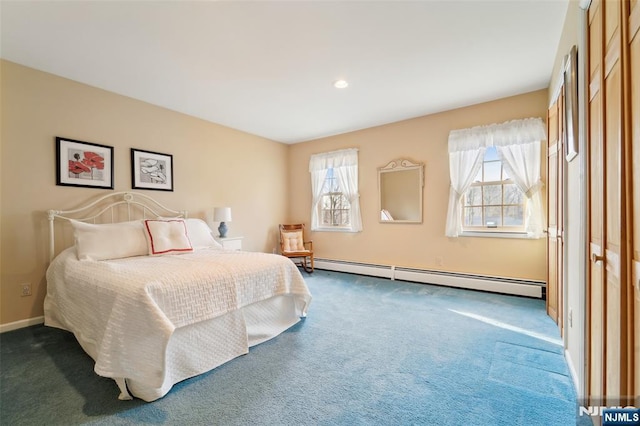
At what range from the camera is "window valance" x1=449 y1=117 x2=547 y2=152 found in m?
3.31

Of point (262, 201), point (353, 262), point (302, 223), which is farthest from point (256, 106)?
point (353, 262)

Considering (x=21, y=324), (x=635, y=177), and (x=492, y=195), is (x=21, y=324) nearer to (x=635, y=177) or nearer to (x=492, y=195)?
(x=635, y=177)

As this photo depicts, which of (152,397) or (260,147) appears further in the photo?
(260,147)

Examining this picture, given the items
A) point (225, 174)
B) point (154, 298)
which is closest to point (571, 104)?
point (154, 298)

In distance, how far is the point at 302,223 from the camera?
5535mm

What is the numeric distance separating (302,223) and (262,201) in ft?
3.03

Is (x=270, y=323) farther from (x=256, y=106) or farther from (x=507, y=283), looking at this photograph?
(x=507, y=283)

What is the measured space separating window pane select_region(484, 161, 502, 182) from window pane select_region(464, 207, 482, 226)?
42 centimetres

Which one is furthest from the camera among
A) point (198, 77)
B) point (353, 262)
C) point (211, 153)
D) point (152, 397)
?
point (353, 262)

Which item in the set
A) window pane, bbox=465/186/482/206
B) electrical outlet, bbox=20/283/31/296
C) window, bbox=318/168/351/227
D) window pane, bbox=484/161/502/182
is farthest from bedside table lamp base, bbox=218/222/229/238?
window pane, bbox=484/161/502/182

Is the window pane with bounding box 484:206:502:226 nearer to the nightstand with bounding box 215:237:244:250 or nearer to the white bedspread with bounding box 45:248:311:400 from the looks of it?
the white bedspread with bounding box 45:248:311:400

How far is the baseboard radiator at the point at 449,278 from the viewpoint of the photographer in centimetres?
339

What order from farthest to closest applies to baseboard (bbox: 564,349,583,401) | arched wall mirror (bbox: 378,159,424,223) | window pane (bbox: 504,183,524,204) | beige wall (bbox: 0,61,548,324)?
arched wall mirror (bbox: 378,159,424,223) → window pane (bbox: 504,183,524,204) → beige wall (bbox: 0,61,548,324) → baseboard (bbox: 564,349,583,401)

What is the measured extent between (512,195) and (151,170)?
15.5 feet
